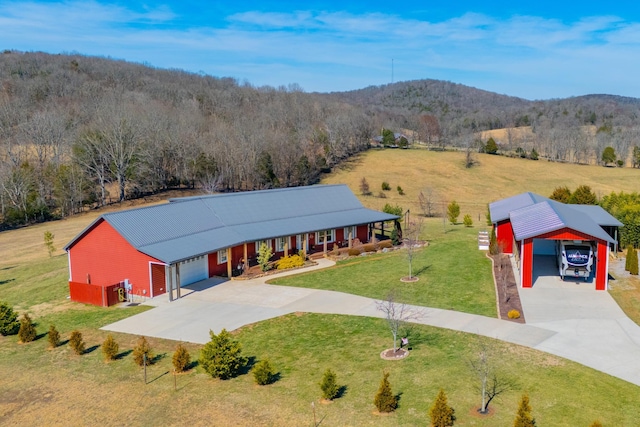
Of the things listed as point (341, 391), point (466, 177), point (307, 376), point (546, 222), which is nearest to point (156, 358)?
point (307, 376)

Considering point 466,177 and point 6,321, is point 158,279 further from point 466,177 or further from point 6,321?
point 466,177

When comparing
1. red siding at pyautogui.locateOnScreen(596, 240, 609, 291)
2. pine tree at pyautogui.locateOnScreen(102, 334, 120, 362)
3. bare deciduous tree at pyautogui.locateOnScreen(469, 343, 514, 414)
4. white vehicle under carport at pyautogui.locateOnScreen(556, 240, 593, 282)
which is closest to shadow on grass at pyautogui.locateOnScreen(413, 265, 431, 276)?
white vehicle under carport at pyautogui.locateOnScreen(556, 240, 593, 282)

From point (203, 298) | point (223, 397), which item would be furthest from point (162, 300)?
point (223, 397)

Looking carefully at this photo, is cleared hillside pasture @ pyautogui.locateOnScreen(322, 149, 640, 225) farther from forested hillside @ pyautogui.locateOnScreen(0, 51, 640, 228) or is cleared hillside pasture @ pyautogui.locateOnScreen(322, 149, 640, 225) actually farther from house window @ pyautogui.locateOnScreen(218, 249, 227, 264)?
house window @ pyautogui.locateOnScreen(218, 249, 227, 264)

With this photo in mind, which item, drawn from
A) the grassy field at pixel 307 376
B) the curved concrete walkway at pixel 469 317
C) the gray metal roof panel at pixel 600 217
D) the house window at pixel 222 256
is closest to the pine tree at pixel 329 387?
the grassy field at pixel 307 376

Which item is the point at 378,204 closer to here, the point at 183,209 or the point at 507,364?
the point at 183,209

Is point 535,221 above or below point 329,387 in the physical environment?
above

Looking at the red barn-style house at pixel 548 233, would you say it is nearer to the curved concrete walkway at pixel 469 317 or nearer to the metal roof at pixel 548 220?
the metal roof at pixel 548 220
